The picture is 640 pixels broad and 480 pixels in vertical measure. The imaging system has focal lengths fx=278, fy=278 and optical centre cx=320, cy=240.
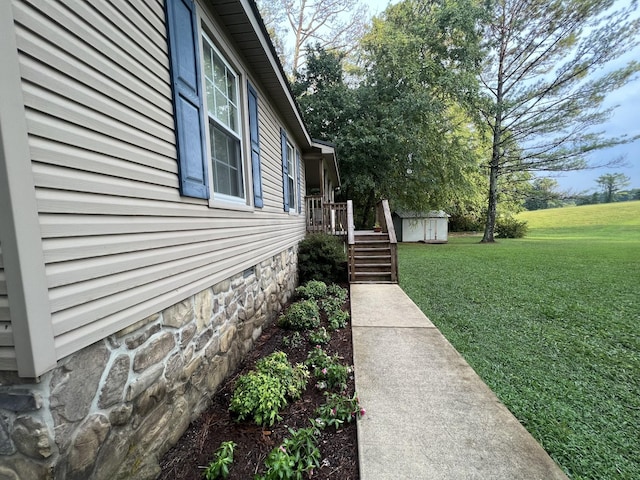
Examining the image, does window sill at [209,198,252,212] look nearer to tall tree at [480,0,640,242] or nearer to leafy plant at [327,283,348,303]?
leafy plant at [327,283,348,303]

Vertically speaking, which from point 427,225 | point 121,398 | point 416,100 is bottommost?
point 121,398

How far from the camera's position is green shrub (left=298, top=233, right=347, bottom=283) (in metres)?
6.77

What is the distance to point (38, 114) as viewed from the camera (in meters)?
1.13

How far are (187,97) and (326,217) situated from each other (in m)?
6.76

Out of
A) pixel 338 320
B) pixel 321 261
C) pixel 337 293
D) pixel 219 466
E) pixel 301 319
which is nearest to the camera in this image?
pixel 219 466

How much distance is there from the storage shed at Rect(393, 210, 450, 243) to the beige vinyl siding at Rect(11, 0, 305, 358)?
1807 centimetres

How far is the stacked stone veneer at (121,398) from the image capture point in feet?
3.64

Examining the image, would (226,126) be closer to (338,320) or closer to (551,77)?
(338,320)

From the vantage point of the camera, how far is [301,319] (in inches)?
156

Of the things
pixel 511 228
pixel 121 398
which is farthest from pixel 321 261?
pixel 511 228

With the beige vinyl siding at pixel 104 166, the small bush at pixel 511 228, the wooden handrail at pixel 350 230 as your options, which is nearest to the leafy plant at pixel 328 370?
the beige vinyl siding at pixel 104 166

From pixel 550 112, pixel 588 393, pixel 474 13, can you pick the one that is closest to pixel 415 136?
pixel 474 13

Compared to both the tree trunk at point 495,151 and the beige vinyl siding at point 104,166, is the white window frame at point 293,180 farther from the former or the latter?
the tree trunk at point 495,151

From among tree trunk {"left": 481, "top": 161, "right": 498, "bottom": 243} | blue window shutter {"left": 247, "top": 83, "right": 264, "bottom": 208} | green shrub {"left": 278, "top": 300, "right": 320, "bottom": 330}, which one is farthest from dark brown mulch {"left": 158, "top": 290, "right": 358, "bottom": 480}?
tree trunk {"left": 481, "top": 161, "right": 498, "bottom": 243}
